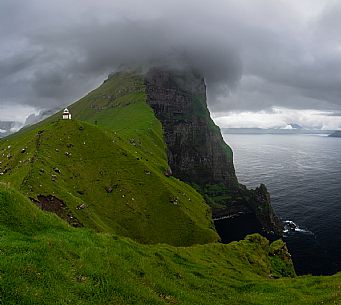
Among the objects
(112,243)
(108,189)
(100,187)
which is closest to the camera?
(112,243)

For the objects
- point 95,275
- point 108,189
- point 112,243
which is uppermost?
point 95,275

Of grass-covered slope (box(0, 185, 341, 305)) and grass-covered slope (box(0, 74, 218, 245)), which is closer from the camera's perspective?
grass-covered slope (box(0, 185, 341, 305))

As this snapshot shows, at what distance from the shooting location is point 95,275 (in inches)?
831

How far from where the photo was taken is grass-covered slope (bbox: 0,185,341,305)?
18312 mm

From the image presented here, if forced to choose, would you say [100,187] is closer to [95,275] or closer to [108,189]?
[108,189]

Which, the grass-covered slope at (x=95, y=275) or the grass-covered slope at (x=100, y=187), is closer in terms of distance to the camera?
the grass-covered slope at (x=95, y=275)

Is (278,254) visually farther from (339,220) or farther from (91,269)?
(339,220)

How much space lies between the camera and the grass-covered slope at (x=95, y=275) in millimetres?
18312

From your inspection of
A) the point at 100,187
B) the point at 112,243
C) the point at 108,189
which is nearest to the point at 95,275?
the point at 112,243

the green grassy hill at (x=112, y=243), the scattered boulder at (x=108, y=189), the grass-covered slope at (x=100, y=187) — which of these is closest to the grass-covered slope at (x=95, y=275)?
the green grassy hill at (x=112, y=243)

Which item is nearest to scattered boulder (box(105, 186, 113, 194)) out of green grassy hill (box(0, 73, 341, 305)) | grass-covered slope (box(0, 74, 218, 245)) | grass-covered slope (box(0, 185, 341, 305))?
grass-covered slope (box(0, 74, 218, 245))

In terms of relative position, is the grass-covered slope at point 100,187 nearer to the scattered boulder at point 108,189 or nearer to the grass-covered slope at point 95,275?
the scattered boulder at point 108,189

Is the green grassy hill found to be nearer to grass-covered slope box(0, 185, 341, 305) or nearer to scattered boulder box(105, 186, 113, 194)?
grass-covered slope box(0, 185, 341, 305)

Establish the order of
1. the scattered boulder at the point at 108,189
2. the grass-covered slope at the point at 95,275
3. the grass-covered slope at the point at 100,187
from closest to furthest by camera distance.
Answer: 1. the grass-covered slope at the point at 95,275
2. the grass-covered slope at the point at 100,187
3. the scattered boulder at the point at 108,189
